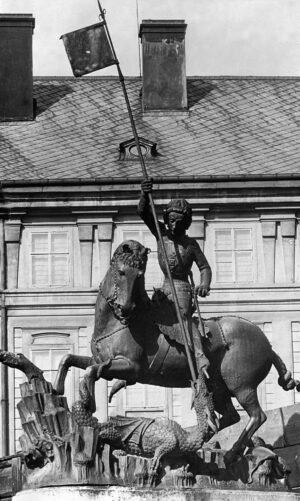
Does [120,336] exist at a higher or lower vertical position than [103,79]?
lower

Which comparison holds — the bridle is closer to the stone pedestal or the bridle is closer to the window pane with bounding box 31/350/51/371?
the stone pedestal

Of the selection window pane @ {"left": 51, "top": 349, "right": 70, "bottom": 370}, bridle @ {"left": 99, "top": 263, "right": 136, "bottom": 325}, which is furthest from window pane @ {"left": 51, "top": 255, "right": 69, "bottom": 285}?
bridle @ {"left": 99, "top": 263, "right": 136, "bottom": 325}

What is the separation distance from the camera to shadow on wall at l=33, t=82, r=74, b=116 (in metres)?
57.1

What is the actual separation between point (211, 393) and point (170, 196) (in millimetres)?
24918

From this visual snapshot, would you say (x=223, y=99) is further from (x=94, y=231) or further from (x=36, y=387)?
(x=36, y=387)

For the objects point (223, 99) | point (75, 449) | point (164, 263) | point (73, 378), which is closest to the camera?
point (75, 449)

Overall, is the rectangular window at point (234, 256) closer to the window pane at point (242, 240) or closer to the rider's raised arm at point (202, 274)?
the window pane at point (242, 240)

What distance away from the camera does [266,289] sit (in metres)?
54.3

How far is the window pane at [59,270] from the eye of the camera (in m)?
54.3

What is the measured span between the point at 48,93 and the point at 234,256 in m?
7.29

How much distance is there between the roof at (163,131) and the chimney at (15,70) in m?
0.39

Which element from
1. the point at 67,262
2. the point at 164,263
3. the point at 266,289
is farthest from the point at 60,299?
the point at 164,263

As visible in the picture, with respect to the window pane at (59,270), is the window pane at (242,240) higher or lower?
higher

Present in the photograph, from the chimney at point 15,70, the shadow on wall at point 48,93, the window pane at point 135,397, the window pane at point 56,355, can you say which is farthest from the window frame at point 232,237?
the shadow on wall at point 48,93
